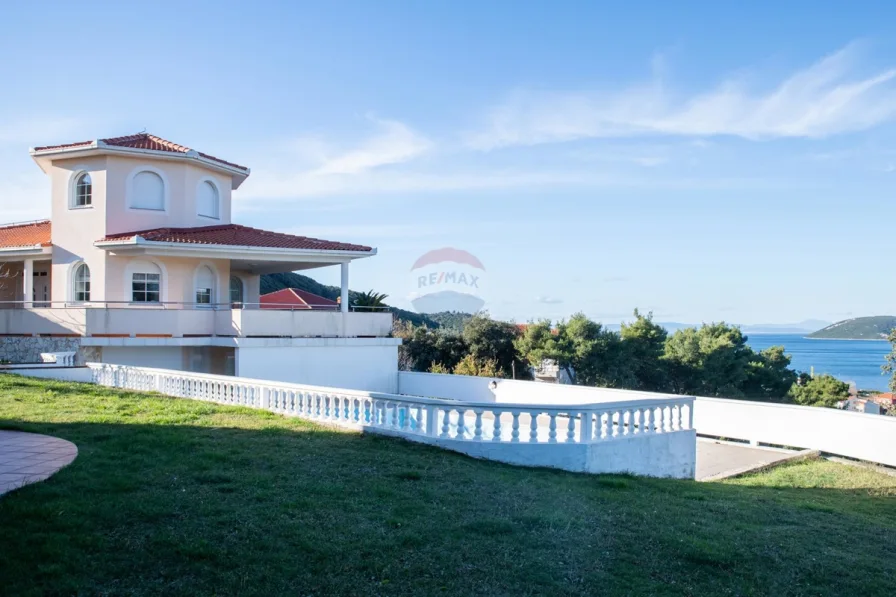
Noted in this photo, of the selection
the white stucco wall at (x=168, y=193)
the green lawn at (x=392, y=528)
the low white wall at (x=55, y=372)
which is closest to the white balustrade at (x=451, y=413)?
the green lawn at (x=392, y=528)

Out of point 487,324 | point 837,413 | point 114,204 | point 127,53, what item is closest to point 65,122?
point 114,204

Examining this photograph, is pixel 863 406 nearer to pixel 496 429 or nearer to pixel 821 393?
pixel 821 393

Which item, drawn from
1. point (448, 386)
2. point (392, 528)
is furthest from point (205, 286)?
point (392, 528)

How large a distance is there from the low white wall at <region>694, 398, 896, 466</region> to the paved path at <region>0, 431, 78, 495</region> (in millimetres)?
12283

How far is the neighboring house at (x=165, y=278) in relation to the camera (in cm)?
1989

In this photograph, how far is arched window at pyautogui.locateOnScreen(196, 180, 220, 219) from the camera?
23609 mm

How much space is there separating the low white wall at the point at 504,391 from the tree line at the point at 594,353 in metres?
3.27

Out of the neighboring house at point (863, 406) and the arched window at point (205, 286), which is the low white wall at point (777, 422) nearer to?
the arched window at point (205, 286)

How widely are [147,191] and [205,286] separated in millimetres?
3649

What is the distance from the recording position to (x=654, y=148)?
23.0 m

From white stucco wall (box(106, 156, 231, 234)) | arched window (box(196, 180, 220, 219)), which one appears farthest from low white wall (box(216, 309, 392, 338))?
arched window (box(196, 180, 220, 219))

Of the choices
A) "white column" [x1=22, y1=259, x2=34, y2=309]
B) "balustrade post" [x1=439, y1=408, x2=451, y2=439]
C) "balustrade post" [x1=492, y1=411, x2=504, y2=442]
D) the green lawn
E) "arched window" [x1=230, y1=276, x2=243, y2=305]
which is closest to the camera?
the green lawn

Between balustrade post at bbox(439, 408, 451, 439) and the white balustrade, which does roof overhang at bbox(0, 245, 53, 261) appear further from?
balustrade post at bbox(439, 408, 451, 439)

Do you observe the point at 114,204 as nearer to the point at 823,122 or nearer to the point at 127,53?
the point at 127,53
